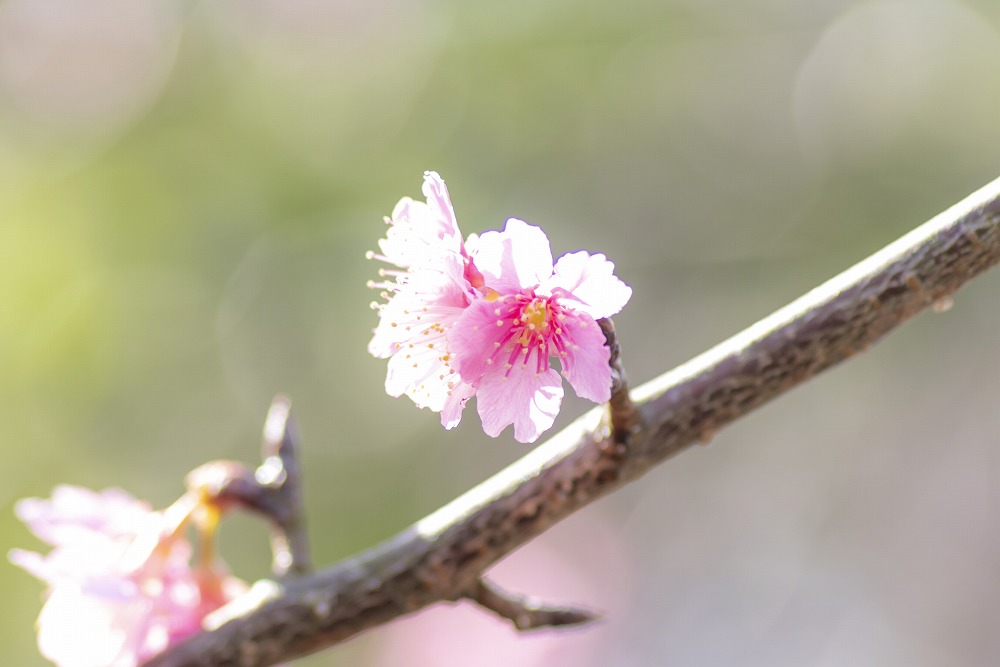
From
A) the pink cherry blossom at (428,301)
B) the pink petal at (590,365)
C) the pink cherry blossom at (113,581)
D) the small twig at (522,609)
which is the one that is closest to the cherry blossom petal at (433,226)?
the pink cherry blossom at (428,301)

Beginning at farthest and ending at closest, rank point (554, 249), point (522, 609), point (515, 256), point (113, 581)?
point (554, 249) < point (113, 581) < point (522, 609) < point (515, 256)

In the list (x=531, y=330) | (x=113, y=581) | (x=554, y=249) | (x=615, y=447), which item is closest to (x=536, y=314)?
(x=531, y=330)

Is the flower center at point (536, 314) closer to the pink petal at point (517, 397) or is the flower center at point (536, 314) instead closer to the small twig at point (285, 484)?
the pink petal at point (517, 397)

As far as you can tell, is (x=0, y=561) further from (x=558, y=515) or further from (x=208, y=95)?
(x=558, y=515)

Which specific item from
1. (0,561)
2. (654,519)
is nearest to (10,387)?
(0,561)

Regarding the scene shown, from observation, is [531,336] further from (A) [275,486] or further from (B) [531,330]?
(A) [275,486]

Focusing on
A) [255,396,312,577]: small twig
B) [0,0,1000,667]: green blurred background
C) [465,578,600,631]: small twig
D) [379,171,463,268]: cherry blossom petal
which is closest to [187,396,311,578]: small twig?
[255,396,312,577]: small twig
